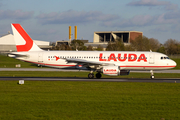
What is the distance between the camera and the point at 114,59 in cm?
3428

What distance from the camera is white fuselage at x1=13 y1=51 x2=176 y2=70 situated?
112 ft

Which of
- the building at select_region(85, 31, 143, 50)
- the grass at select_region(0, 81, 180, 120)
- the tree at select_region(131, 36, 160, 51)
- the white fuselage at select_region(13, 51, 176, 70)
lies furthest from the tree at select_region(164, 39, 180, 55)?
the grass at select_region(0, 81, 180, 120)

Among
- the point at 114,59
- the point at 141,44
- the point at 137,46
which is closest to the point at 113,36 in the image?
the point at 141,44

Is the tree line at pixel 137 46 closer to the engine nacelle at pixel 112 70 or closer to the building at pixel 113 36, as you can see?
the building at pixel 113 36

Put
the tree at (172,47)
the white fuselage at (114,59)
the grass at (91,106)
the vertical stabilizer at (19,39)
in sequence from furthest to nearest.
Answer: the tree at (172,47)
the vertical stabilizer at (19,39)
the white fuselage at (114,59)
the grass at (91,106)

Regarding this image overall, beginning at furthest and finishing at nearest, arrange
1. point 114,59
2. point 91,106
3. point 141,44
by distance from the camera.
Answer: point 141,44 → point 114,59 → point 91,106

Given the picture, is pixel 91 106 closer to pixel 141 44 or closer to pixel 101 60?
pixel 101 60

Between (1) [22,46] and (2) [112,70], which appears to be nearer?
(2) [112,70]

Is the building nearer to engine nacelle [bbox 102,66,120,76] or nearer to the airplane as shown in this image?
the airplane

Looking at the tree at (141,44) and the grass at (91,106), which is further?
the tree at (141,44)

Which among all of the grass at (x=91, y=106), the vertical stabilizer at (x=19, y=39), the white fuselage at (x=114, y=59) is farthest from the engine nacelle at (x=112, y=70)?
the vertical stabilizer at (x=19, y=39)

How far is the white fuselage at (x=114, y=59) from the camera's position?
3422 centimetres

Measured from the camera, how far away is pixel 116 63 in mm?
34219

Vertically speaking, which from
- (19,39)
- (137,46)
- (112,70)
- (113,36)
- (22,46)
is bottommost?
(112,70)
